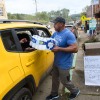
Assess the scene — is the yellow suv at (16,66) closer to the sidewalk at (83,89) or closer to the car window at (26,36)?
the car window at (26,36)

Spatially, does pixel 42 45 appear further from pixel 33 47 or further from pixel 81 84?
pixel 81 84

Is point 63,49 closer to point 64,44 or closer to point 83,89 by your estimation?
point 64,44

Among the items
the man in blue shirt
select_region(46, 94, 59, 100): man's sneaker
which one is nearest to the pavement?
select_region(46, 94, 59, 100): man's sneaker

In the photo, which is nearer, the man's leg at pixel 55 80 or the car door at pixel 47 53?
the man's leg at pixel 55 80

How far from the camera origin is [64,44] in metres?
4.40

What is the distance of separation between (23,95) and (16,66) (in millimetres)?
537

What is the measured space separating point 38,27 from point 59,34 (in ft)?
3.80

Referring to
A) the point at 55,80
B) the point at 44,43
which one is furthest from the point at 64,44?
the point at 55,80

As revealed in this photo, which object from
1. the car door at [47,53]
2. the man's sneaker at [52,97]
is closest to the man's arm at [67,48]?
the car door at [47,53]

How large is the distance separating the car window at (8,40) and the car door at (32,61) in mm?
202

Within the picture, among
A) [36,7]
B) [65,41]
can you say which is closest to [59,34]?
[65,41]

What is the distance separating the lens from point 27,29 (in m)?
4.78

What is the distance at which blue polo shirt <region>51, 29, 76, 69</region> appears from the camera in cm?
433

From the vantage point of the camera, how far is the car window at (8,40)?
363 centimetres
